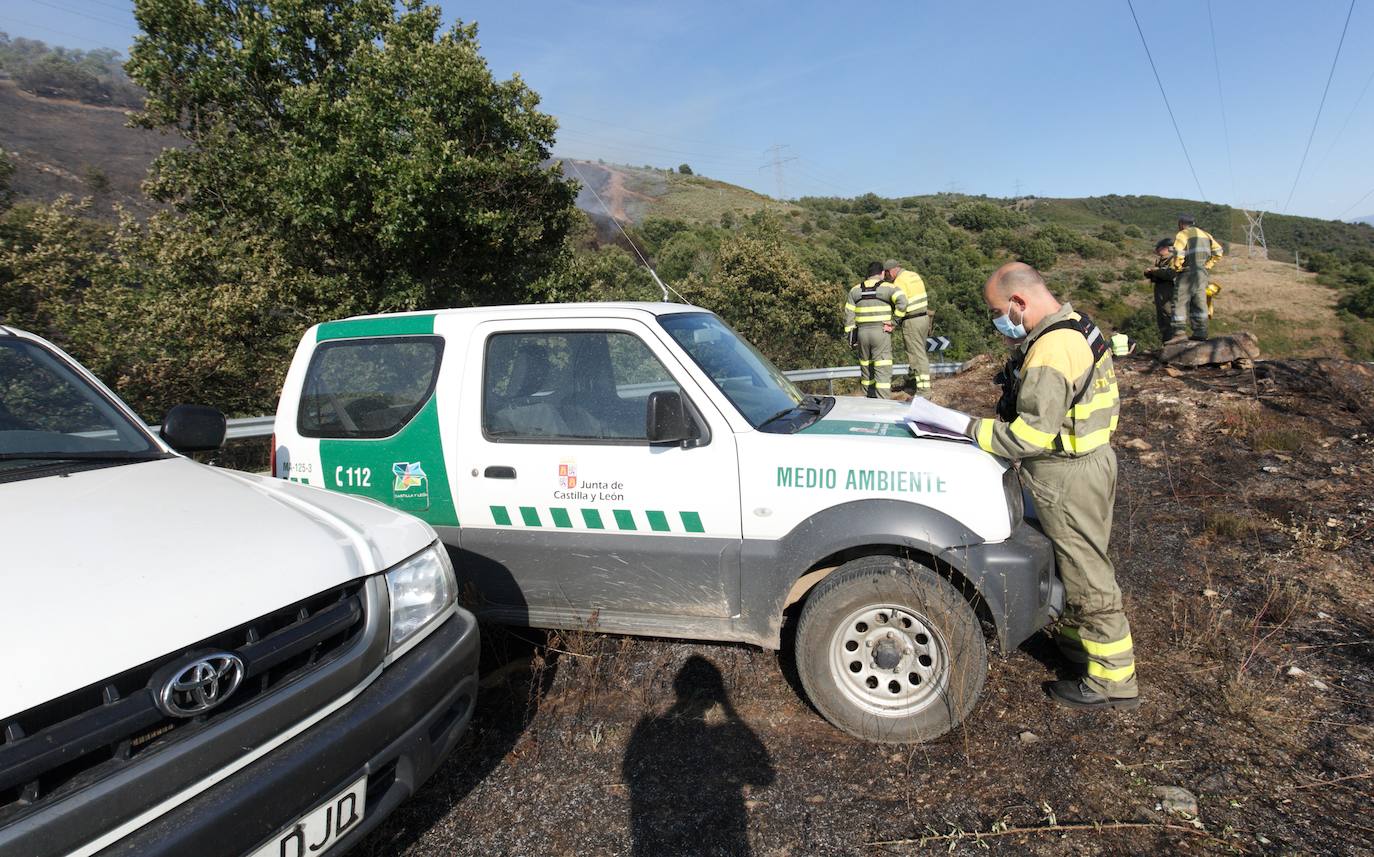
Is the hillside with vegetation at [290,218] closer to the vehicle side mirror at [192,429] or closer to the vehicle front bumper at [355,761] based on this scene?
the vehicle side mirror at [192,429]

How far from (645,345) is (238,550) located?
1.84 meters

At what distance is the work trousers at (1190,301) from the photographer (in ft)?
31.4

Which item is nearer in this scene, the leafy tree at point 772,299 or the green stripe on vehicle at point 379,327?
the green stripe on vehicle at point 379,327

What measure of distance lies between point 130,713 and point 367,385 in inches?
92.5

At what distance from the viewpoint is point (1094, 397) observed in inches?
125

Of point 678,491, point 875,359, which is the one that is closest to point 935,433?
point 678,491

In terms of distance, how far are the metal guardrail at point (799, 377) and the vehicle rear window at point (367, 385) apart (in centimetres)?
284

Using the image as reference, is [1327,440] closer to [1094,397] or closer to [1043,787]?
[1094,397]

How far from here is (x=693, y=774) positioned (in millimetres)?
2934

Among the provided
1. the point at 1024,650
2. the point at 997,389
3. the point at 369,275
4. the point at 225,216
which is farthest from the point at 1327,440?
the point at 225,216

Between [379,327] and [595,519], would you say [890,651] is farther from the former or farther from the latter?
[379,327]

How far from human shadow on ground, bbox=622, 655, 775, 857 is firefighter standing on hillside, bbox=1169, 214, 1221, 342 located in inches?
360

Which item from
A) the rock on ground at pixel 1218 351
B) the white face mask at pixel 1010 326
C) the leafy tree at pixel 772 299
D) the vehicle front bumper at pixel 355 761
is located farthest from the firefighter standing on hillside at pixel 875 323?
the leafy tree at pixel 772 299

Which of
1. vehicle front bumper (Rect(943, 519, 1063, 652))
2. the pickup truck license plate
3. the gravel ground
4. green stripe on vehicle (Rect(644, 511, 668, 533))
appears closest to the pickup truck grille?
the pickup truck license plate
